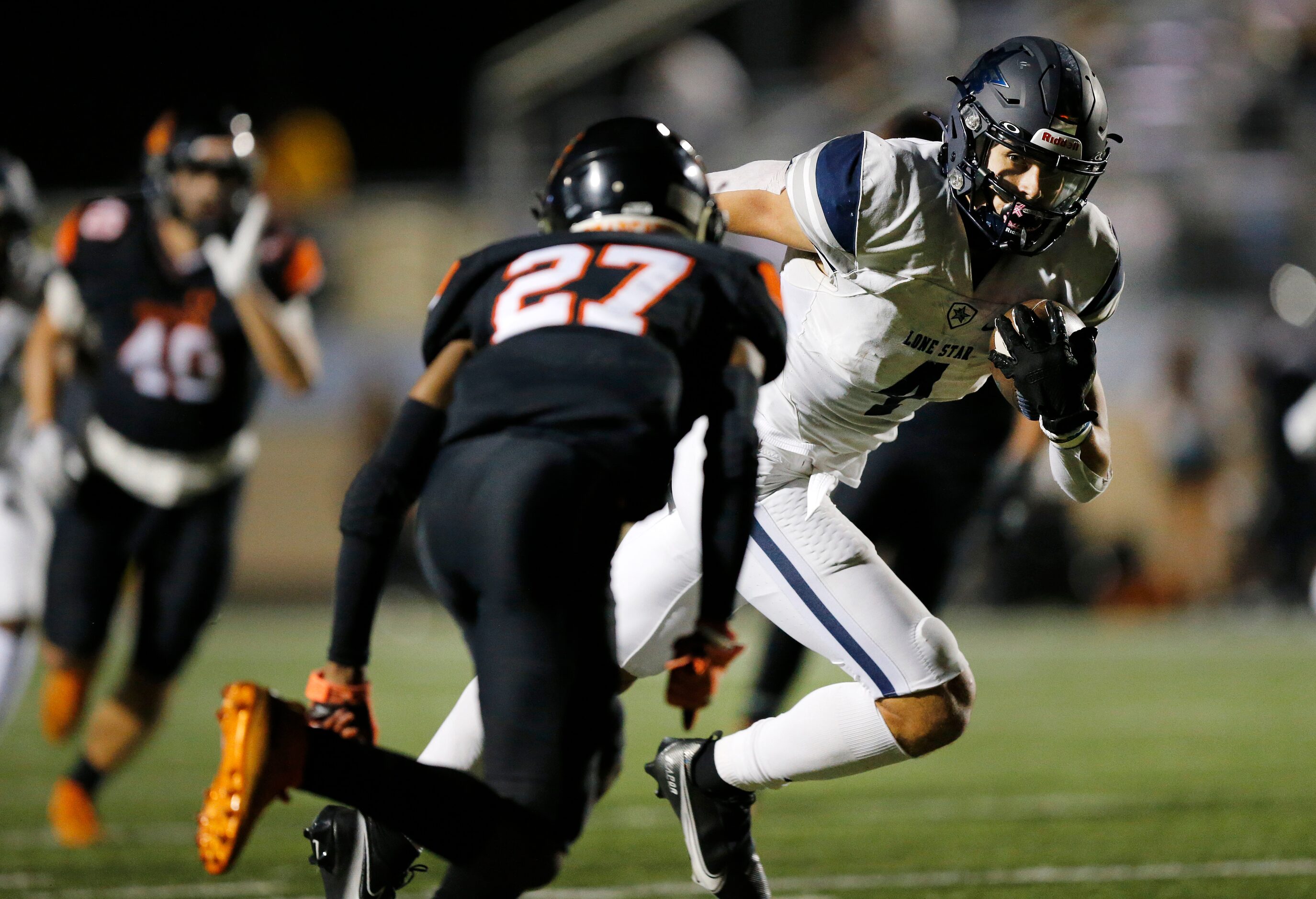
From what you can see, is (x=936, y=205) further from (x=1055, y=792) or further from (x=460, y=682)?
(x=460, y=682)

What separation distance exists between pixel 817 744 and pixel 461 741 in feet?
2.20

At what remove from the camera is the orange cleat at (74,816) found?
437 centimetres

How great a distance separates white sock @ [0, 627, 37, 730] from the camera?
465 centimetres

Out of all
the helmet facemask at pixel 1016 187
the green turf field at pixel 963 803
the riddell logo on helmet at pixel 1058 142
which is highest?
the riddell logo on helmet at pixel 1058 142

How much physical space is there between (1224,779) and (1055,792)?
0.60 metres

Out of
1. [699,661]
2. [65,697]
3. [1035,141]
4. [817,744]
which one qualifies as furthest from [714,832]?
[65,697]

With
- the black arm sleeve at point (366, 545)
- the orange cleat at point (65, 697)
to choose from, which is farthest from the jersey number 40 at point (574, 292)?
the orange cleat at point (65, 697)

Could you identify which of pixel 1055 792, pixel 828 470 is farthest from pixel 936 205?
pixel 1055 792

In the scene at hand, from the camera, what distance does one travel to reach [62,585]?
15.2ft

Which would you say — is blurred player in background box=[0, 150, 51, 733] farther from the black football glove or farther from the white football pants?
the black football glove

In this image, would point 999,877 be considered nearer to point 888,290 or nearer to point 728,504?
point 888,290

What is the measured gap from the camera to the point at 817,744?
123 inches

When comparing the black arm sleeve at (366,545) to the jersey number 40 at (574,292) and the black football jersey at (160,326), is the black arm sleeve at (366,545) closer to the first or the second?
the jersey number 40 at (574,292)

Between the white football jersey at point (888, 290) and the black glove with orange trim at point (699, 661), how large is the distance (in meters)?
0.83
